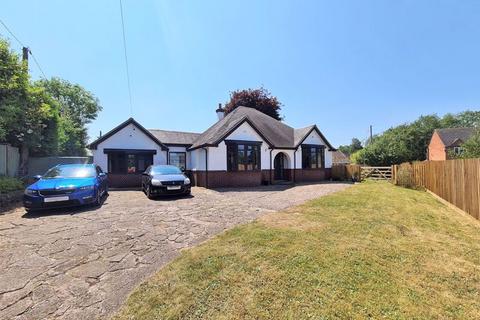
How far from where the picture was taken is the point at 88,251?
4.85 meters

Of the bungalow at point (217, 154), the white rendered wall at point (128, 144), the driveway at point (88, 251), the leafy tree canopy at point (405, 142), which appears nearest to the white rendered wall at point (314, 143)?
the bungalow at point (217, 154)

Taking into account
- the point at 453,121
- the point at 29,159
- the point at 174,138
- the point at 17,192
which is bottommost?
the point at 17,192

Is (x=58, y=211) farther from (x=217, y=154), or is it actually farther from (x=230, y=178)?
(x=230, y=178)

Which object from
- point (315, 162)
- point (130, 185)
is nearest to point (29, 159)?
point (130, 185)

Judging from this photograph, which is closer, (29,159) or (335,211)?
(335,211)

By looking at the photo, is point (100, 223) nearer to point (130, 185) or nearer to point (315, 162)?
point (130, 185)

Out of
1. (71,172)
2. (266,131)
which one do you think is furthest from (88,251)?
(266,131)

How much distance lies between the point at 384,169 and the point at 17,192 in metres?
25.8

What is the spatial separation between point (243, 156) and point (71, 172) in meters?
10.3

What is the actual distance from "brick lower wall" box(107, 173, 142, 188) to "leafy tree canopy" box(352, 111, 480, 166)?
1189 inches

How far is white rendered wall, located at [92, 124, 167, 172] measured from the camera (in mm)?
16875

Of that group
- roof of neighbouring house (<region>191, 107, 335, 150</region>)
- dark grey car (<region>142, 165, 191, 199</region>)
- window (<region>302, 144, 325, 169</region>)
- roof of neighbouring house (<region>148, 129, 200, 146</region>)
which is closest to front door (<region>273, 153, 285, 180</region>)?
roof of neighbouring house (<region>191, 107, 335, 150</region>)

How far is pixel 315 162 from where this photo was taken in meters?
21.9

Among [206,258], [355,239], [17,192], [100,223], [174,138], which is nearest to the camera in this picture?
[206,258]
